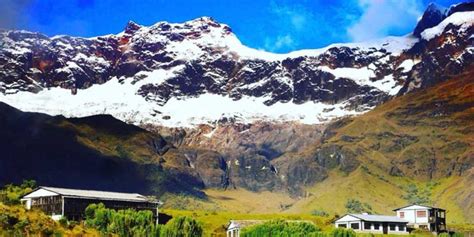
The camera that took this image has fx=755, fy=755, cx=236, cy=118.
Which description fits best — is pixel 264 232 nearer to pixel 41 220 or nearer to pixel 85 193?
pixel 85 193

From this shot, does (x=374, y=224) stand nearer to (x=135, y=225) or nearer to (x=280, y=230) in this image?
(x=280, y=230)

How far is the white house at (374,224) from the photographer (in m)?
172

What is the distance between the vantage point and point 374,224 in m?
172

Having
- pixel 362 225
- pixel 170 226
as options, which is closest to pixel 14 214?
pixel 170 226

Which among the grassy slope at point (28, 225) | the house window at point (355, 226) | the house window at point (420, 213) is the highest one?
the house window at point (420, 213)

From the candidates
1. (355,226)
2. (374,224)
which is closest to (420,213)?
(374,224)

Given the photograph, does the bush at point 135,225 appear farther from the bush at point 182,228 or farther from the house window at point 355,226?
the house window at point 355,226

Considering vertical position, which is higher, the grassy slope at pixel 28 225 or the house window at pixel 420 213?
the house window at pixel 420 213

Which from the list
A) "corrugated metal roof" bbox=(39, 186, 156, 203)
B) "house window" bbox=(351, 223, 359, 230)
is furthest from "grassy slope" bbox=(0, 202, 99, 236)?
"house window" bbox=(351, 223, 359, 230)

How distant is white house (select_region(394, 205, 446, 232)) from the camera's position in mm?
182375

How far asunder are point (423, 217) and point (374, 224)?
17.7 metres

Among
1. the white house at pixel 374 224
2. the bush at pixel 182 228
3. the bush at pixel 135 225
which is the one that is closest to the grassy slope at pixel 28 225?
the bush at pixel 135 225

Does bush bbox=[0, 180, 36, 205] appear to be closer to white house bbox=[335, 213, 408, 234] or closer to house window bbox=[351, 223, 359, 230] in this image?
white house bbox=[335, 213, 408, 234]

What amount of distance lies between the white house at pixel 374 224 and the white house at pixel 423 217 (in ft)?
26.1
